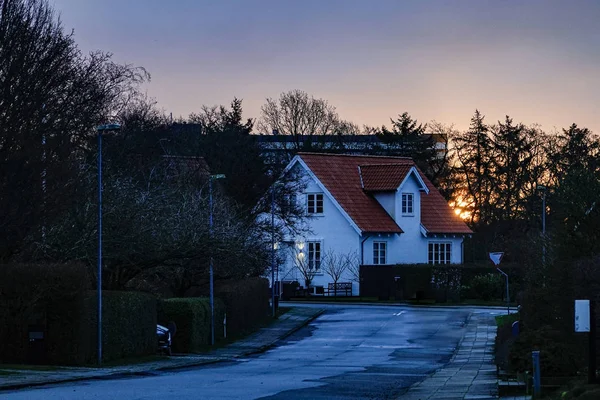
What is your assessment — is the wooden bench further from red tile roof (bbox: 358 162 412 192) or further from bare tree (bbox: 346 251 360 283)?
red tile roof (bbox: 358 162 412 192)

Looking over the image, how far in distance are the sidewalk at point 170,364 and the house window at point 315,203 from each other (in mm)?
20534

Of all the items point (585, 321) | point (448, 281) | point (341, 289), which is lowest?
point (341, 289)

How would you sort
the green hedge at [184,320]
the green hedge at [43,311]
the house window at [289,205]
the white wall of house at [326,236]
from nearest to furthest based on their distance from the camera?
the green hedge at [43,311], the green hedge at [184,320], the house window at [289,205], the white wall of house at [326,236]

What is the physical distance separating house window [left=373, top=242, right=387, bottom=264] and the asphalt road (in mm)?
18440

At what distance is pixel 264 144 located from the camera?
96.1 meters

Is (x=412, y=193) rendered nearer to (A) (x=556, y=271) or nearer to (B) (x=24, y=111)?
(B) (x=24, y=111)

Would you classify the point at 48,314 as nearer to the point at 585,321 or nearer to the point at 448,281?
the point at 585,321

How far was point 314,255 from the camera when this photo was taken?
254ft

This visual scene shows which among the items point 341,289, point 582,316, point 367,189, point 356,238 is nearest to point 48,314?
point 582,316

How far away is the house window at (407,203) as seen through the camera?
7931 centimetres

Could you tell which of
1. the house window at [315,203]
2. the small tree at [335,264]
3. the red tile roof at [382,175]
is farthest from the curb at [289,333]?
the red tile roof at [382,175]

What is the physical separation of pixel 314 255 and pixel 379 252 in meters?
4.18

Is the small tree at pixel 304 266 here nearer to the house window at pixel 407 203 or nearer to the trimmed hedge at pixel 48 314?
the house window at pixel 407 203

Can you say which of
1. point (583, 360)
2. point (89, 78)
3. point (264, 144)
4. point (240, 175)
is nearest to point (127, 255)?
point (89, 78)
